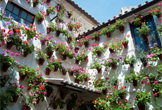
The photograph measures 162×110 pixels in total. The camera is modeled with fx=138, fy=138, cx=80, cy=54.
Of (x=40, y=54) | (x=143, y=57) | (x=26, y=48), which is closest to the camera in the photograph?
(x=143, y=57)

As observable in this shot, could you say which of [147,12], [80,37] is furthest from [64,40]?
[147,12]

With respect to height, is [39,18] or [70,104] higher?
[39,18]

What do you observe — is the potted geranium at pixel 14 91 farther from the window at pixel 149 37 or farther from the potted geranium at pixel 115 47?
the window at pixel 149 37

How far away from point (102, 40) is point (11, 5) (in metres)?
4.48

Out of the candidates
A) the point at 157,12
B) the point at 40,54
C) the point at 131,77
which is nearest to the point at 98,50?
the point at 131,77

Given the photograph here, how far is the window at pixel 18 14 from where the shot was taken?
5633mm

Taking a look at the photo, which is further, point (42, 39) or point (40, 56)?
point (42, 39)

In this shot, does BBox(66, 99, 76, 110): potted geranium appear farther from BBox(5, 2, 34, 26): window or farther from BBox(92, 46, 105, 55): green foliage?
BBox(5, 2, 34, 26): window

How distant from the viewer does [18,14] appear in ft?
19.4

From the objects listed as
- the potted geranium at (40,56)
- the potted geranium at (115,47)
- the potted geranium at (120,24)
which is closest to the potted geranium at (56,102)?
the potted geranium at (40,56)

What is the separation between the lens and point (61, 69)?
250 inches

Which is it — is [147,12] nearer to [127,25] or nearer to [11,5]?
[127,25]

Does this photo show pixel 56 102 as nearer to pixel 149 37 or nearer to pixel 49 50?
pixel 49 50

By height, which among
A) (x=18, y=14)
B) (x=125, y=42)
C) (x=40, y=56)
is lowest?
(x=40, y=56)
